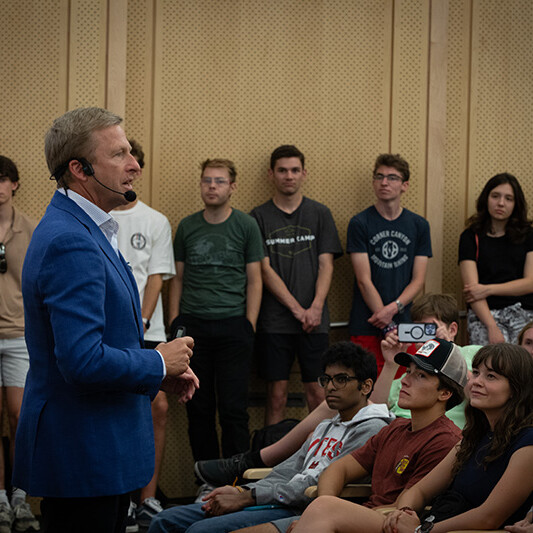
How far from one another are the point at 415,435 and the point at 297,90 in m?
3.49

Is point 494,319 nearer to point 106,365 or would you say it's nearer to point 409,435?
point 409,435

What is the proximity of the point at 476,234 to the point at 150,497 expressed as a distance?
281 cm

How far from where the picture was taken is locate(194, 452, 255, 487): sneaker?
13.2ft

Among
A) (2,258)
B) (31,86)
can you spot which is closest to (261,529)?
(2,258)

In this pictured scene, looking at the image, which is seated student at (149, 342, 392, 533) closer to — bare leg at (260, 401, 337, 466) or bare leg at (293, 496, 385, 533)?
bare leg at (260, 401, 337, 466)

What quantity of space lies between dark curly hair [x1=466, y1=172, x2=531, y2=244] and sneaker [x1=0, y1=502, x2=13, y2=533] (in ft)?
11.5

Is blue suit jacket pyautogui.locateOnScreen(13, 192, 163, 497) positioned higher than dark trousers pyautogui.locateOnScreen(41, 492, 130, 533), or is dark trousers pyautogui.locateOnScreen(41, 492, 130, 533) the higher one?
blue suit jacket pyautogui.locateOnScreen(13, 192, 163, 497)

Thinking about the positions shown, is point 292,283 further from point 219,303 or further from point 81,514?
point 81,514

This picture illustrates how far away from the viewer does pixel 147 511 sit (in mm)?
4730

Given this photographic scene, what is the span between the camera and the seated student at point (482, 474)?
100 inches

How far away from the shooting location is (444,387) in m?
3.17

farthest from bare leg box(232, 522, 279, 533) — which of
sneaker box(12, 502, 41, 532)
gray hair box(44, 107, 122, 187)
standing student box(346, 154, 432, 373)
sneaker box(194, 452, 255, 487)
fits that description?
standing student box(346, 154, 432, 373)

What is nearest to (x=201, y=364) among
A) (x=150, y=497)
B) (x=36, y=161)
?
(x=150, y=497)

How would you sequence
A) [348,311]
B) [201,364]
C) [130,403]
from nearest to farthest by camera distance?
[130,403] → [201,364] → [348,311]
